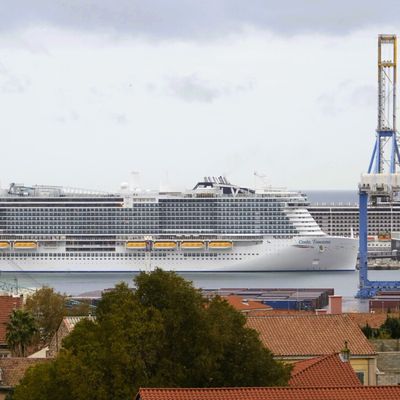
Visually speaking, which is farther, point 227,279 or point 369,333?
point 227,279

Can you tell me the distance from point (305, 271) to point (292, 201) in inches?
251

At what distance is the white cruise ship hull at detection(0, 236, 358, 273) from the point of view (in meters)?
116

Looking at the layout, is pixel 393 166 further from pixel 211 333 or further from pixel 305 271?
pixel 211 333

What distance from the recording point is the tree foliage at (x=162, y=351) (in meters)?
23.8

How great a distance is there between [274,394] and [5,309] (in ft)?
67.3

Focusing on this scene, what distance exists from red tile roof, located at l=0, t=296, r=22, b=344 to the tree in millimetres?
1845

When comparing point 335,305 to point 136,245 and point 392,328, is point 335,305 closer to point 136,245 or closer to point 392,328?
point 392,328

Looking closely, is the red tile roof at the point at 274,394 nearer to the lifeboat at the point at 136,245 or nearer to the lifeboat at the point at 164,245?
the lifeboat at the point at 164,245

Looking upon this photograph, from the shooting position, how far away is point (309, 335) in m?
31.8

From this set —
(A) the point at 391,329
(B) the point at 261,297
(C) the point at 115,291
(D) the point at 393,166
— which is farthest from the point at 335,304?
(D) the point at 393,166

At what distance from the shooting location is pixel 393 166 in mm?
95688

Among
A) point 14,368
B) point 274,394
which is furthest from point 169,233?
point 274,394

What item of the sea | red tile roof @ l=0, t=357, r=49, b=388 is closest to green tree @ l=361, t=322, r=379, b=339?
red tile roof @ l=0, t=357, r=49, b=388

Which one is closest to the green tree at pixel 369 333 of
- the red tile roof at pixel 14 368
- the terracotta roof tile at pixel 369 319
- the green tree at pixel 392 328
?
the green tree at pixel 392 328
